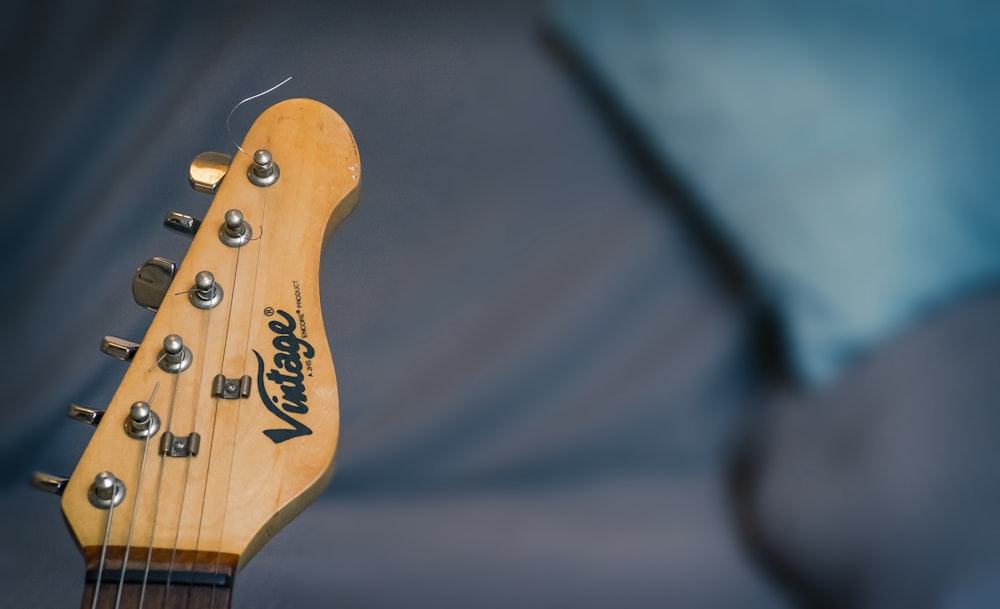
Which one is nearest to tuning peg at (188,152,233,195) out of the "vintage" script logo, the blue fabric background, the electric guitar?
the electric guitar

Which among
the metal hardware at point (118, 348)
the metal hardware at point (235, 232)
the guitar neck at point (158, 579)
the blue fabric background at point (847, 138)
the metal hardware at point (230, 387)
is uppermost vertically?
the blue fabric background at point (847, 138)

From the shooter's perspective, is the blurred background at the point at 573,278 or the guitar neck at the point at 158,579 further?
the blurred background at the point at 573,278

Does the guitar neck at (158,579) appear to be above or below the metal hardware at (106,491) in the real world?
below

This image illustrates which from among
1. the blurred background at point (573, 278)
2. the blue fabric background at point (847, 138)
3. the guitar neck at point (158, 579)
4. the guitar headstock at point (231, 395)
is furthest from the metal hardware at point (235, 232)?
the blue fabric background at point (847, 138)

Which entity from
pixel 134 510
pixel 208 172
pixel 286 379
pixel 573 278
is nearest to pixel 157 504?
pixel 134 510

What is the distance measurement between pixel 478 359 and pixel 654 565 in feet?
0.88

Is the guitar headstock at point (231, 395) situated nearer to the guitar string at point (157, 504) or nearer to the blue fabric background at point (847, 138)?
the guitar string at point (157, 504)

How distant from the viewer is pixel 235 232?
2.45ft

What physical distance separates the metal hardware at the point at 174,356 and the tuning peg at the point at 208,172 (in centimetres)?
11

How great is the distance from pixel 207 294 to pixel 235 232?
48mm

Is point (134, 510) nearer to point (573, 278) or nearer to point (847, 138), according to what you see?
point (573, 278)

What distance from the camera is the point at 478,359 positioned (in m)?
1.10

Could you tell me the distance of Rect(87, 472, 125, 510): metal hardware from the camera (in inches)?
26.6

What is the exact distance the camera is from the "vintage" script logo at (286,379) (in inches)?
28.4
